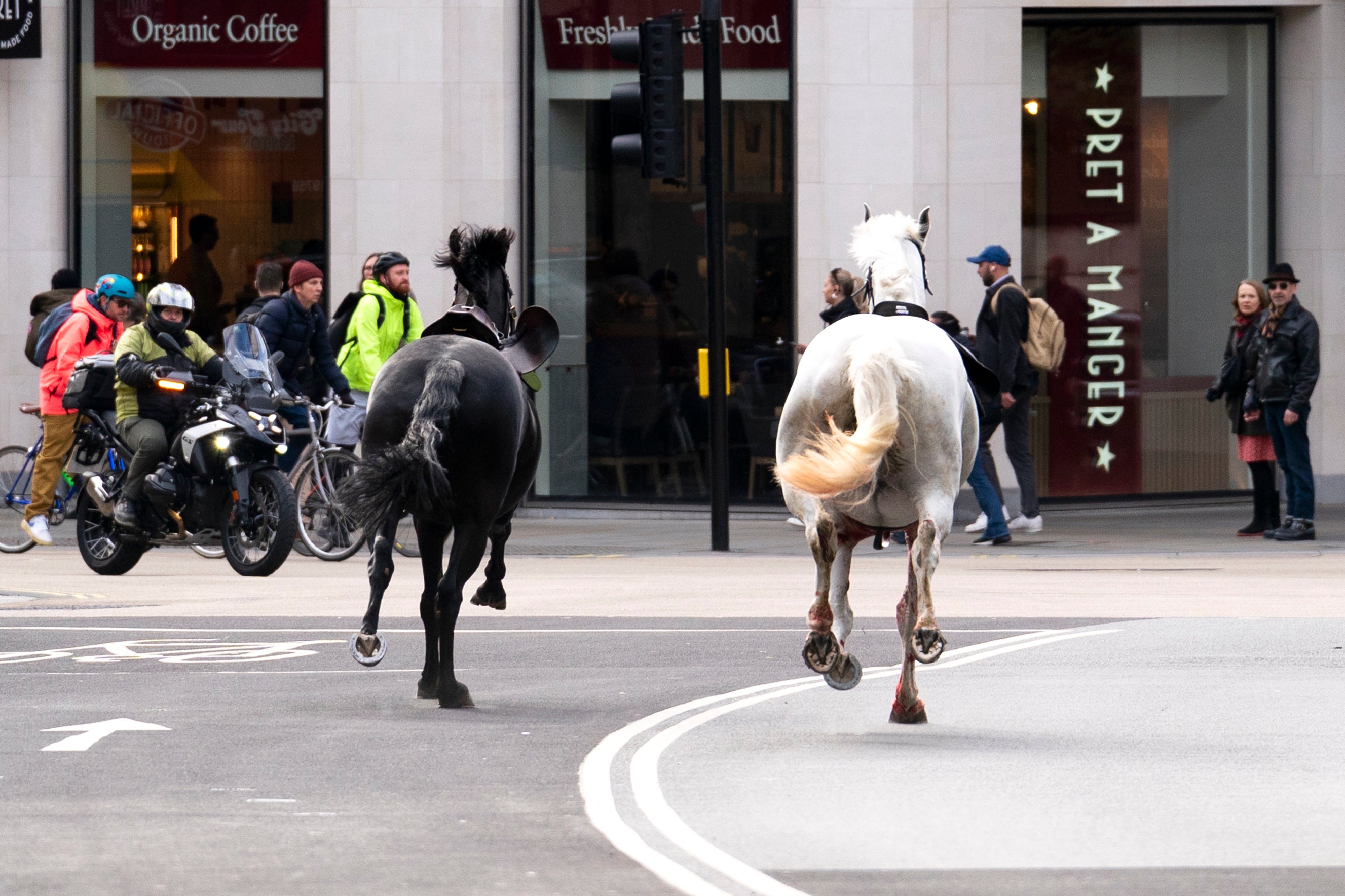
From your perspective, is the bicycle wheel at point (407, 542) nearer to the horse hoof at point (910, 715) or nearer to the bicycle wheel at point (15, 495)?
the bicycle wheel at point (15, 495)

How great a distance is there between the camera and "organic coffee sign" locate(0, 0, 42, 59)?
18625 mm

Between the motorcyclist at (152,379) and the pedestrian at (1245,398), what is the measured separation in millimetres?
7746

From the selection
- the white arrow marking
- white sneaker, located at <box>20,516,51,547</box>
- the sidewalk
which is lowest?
the sidewalk

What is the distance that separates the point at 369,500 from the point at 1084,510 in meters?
12.1

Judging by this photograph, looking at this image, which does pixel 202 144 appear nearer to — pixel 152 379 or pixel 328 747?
pixel 152 379

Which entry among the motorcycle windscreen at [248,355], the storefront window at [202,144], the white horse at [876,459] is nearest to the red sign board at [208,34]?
the storefront window at [202,144]

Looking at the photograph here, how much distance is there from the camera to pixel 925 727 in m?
7.43

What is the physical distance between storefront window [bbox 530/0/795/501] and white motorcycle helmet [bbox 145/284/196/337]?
5567 millimetres

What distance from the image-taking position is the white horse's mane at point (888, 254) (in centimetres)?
784

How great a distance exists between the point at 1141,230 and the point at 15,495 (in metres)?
10.0

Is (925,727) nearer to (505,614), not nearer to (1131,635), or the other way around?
(1131,635)

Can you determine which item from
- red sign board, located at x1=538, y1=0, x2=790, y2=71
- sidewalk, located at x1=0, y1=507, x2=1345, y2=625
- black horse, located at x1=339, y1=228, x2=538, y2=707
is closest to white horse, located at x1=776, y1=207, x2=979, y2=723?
black horse, located at x1=339, y1=228, x2=538, y2=707

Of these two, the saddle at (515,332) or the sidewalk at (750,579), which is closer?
the saddle at (515,332)

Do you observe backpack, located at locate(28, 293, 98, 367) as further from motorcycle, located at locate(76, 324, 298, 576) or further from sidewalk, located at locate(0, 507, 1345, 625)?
motorcycle, located at locate(76, 324, 298, 576)
